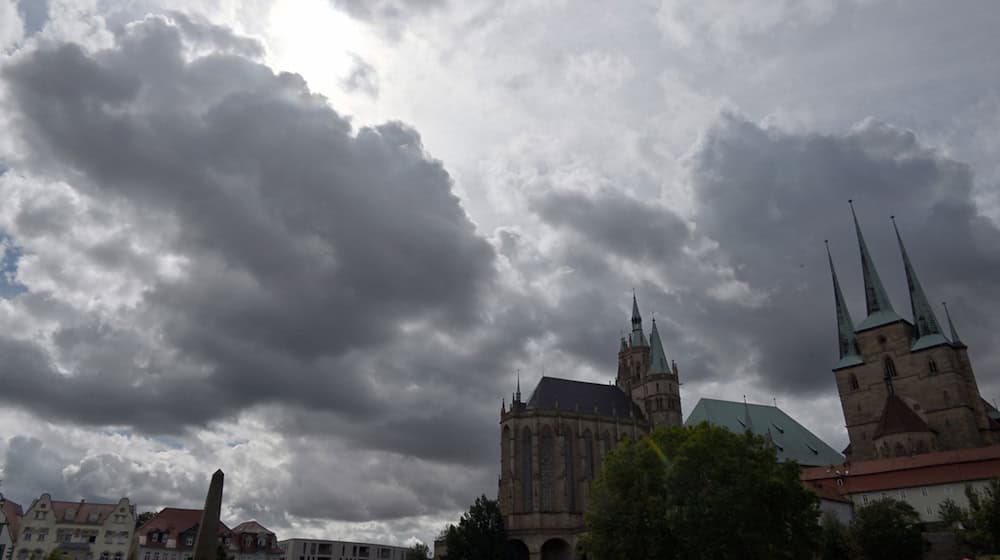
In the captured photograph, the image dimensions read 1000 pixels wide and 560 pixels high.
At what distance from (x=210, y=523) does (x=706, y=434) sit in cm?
3226

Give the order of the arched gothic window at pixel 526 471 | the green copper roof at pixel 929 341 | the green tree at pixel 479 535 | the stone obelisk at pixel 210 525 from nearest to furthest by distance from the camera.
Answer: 1. the stone obelisk at pixel 210 525
2. the green tree at pixel 479 535
3. the arched gothic window at pixel 526 471
4. the green copper roof at pixel 929 341

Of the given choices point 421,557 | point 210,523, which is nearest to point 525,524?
point 421,557

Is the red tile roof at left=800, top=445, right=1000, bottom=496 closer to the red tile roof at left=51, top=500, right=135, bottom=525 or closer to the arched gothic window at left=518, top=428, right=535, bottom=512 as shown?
the arched gothic window at left=518, top=428, right=535, bottom=512

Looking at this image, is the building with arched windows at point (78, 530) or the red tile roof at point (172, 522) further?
the red tile roof at point (172, 522)

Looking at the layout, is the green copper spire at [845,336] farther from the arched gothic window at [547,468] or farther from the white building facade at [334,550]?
the white building facade at [334,550]

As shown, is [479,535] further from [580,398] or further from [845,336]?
[845,336]

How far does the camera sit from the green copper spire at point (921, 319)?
88.3 metres

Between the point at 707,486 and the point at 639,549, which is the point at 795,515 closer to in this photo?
the point at 707,486

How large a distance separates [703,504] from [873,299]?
70.9m

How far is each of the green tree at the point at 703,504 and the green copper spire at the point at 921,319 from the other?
2118 inches

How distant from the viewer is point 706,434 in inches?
1811

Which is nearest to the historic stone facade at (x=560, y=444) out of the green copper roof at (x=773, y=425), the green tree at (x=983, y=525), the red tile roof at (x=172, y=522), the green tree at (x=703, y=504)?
the green copper roof at (x=773, y=425)

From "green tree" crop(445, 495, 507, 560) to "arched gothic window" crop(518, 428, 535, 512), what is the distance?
513cm

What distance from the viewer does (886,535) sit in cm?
5262
